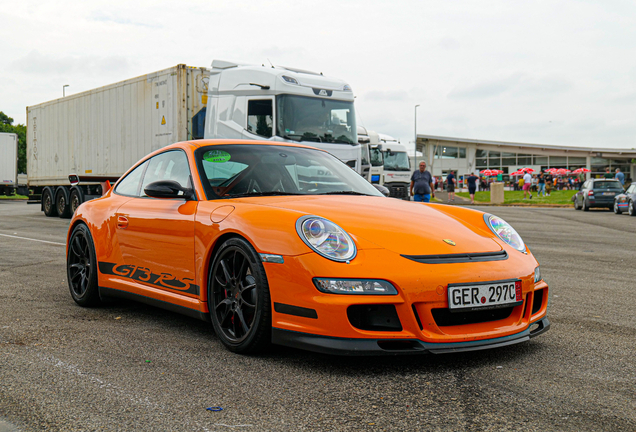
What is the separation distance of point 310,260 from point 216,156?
1.56 metres

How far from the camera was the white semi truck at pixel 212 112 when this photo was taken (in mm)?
12841

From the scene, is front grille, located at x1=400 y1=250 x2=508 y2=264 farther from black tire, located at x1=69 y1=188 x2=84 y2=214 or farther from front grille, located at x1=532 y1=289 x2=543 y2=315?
black tire, located at x1=69 y1=188 x2=84 y2=214

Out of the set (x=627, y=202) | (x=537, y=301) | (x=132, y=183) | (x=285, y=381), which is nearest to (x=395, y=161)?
(x=627, y=202)

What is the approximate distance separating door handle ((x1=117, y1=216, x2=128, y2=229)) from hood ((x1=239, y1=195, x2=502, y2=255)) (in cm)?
124

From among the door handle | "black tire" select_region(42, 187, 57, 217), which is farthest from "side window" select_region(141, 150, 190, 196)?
"black tire" select_region(42, 187, 57, 217)

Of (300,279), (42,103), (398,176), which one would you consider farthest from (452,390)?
(398,176)

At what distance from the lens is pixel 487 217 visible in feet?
14.3

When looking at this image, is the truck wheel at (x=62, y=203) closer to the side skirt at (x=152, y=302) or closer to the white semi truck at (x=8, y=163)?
the side skirt at (x=152, y=302)

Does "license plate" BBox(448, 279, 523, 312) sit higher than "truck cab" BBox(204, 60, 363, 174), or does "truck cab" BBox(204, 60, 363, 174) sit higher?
"truck cab" BBox(204, 60, 363, 174)

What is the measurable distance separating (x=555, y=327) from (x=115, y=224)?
11.0 ft

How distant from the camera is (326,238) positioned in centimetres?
349

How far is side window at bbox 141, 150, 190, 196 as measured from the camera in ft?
15.1

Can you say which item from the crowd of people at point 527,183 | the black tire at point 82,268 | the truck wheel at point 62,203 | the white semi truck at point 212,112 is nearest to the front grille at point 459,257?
the black tire at point 82,268

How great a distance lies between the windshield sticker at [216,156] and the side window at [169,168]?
0.16m
